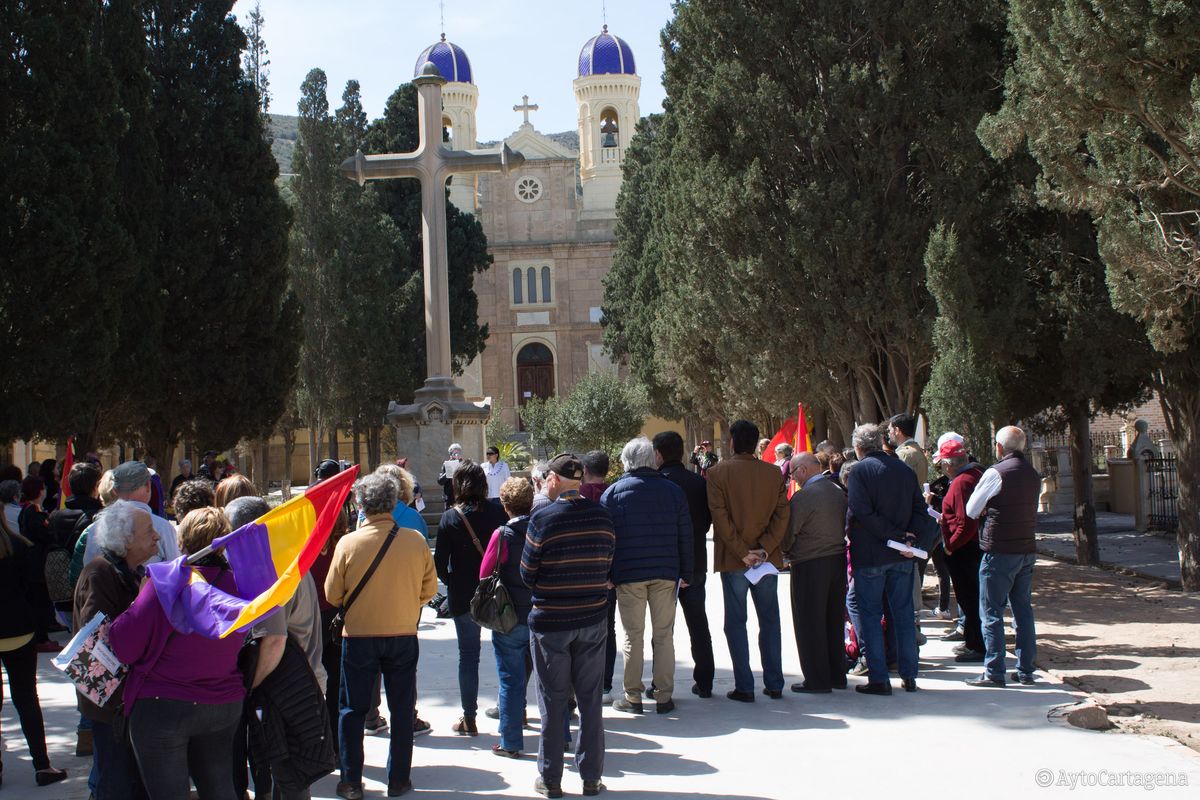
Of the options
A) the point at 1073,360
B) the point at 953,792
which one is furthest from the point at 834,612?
the point at 1073,360

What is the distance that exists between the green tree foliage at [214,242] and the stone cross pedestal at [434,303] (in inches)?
74.3

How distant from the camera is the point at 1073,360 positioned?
14.0m

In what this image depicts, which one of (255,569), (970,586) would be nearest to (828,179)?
(970,586)

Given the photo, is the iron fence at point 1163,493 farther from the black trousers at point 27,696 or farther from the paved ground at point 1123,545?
the black trousers at point 27,696

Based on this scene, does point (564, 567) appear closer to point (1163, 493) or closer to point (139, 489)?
point (139, 489)

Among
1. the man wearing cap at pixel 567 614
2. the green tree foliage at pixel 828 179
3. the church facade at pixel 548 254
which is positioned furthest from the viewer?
the church facade at pixel 548 254

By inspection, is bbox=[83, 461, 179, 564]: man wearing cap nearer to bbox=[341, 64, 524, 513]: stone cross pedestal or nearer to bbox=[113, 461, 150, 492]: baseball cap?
bbox=[113, 461, 150, 492]: baseball cap

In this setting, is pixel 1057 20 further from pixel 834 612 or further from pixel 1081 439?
pixel 1081 439

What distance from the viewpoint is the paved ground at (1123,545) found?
49.8 ft

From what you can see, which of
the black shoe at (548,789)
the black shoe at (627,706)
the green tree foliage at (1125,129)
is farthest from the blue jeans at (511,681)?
the green tree foliage at (1125,129)

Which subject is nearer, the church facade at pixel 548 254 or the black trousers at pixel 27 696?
the black trousers at pixel 27 696

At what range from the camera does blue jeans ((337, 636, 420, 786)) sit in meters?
5.62

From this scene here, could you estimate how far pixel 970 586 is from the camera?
28.7 feet

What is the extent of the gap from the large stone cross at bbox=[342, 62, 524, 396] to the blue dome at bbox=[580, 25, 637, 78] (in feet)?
134
